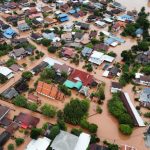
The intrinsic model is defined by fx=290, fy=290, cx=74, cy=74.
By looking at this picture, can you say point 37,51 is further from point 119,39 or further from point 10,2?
point 10,2

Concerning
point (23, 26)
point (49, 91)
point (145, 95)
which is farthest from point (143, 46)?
point (23, 26)

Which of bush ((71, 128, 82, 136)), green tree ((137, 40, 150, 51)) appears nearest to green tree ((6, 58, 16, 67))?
bush ((71, 128, 82, 136))

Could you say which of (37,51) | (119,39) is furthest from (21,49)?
(119,39)

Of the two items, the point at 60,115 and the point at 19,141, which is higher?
the point at 60,115

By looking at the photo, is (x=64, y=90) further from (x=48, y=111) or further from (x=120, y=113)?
(x=120, y=113)

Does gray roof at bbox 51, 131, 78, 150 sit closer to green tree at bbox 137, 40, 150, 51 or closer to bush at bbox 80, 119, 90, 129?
bush at bbox 80, 119, 90, 129

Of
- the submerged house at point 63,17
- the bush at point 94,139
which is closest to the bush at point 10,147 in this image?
the bush at point 94,139

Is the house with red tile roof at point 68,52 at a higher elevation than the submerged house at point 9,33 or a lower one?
higher

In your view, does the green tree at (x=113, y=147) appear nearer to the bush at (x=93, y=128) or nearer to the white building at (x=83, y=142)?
the white building at (x=83, y=142)
